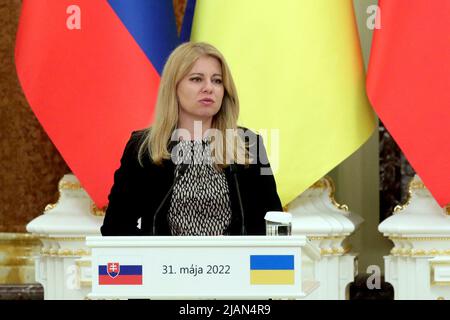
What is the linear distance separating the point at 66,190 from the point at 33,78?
1.56 ft

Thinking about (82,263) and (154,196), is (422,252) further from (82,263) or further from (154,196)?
(154,196)

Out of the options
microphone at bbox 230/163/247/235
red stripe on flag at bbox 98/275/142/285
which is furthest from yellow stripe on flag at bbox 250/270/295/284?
microphone at bbox 230/163/247/235

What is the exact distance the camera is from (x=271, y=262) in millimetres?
2154

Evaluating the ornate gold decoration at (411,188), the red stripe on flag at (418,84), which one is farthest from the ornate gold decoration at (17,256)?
the red stripe on flag at (418,84)

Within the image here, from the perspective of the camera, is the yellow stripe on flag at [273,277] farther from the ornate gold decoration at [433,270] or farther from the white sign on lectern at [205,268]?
the ornate gold decoration at [433,270]

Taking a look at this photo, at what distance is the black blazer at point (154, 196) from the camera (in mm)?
2617

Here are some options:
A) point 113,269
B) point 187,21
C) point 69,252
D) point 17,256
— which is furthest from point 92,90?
point 113,269

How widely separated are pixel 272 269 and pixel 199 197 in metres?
0.53

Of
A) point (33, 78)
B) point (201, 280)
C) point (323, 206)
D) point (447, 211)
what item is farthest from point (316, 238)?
point (201, 280)

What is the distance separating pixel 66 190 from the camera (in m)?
4.05

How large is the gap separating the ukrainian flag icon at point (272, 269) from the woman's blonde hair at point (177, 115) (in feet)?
1.75

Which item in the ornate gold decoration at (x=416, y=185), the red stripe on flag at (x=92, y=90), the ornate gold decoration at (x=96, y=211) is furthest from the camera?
the ornate gold decoration at (x=96, y=211)

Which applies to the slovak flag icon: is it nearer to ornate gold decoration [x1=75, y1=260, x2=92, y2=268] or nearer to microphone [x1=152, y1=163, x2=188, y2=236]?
microphone [x1=152, y1=163, x2=188, y2=236]

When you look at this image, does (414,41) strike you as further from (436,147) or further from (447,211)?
(447,211)
